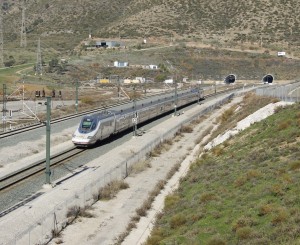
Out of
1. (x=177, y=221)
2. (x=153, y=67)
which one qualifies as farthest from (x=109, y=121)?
(x=153, y=67)

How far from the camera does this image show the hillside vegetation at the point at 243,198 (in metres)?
18.0

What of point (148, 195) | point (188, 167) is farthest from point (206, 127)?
point (148, 195)

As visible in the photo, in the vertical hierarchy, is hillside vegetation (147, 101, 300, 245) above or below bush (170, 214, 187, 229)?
above

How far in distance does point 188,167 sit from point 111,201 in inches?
417

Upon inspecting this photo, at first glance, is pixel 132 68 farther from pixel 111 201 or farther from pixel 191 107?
pixel 111 201

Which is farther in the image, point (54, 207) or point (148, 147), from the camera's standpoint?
point (148, 147)

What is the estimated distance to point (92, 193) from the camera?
2838 centimetres

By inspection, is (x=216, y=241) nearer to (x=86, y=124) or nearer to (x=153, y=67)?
(x=86, y=124)

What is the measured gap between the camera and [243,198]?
884 inches

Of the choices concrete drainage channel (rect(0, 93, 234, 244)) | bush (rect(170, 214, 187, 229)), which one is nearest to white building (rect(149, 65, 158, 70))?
concrete drainage channel (rect(0, 93, 234, 244))

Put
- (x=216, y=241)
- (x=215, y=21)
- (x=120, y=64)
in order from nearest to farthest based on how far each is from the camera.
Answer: (x=216, y=241) < (x=120, y=64) < (x=215, y=21)

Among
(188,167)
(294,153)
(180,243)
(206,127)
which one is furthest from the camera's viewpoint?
(206,127)

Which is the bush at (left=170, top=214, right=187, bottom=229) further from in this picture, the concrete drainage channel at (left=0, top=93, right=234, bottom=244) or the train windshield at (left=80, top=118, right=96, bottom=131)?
the train windshield at (left=80, top=118, right=96, bottom=131)

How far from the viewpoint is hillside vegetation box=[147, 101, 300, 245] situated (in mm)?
17969
